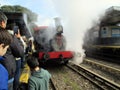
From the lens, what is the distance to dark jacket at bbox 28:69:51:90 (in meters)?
3.29

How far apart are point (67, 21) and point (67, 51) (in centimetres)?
342

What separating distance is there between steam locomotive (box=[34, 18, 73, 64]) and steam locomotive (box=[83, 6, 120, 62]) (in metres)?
5.19

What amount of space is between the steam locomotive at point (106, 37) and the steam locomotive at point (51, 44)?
519 cm

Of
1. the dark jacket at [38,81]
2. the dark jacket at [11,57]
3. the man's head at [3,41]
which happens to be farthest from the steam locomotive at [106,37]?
the man's head at [3,41]

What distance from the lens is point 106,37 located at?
60.8ft

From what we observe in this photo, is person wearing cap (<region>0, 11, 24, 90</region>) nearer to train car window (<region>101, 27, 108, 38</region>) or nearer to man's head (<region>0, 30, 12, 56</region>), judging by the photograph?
man's head (<region>0, 30, 12, 56</region>)

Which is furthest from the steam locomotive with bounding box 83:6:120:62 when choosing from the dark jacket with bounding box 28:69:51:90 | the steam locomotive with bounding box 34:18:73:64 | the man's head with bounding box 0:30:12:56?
the man's head with bounding box 0:30:12:56

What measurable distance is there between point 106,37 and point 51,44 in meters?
8.09

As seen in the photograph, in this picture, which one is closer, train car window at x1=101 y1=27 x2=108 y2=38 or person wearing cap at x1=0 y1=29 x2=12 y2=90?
person wearing cap at x1=0 y1=29 x2=12 y2=90

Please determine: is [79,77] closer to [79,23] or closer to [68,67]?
[68,67]

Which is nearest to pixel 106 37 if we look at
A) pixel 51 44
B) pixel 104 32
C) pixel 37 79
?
pixel 104 32

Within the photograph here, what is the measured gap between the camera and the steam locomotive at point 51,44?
10969 mm

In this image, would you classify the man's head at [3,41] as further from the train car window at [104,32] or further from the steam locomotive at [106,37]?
the train car window at [104,32]

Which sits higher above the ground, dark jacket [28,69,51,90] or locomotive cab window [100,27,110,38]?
locomotive cab window [100,27,110,38]
